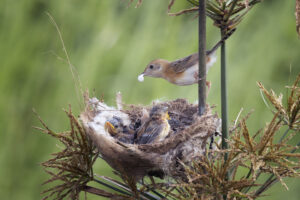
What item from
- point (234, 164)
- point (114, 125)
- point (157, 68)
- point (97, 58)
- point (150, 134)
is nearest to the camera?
point (234, 164)

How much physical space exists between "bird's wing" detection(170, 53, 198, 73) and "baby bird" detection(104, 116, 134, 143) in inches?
11.2

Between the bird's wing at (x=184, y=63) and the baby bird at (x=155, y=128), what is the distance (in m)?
0.18

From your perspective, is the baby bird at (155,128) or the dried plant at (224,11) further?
the baby bird at (155,128)

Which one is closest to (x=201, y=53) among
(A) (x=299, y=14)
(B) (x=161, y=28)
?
(A) (x=299, y=14)

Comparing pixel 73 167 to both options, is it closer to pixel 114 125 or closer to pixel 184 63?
pixel 114 125

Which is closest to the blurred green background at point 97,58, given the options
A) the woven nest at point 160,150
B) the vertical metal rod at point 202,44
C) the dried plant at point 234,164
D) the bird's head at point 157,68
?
the bird's head at point 157,68

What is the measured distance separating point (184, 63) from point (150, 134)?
13.5 inches

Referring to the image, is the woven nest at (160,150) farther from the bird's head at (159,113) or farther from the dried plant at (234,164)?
the bird's head at (159,113)

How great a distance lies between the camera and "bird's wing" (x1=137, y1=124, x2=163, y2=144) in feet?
4.44

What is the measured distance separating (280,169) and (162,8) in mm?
1245

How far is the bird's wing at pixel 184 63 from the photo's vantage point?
154 cm

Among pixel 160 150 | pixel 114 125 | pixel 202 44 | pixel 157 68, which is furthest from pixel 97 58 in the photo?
pixel 202 44

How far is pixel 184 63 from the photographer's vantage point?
1.57m

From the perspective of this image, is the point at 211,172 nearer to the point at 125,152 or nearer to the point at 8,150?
the point at 125,152
